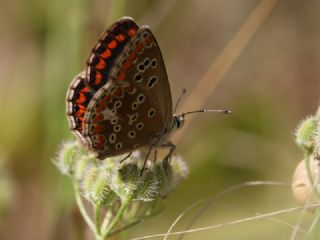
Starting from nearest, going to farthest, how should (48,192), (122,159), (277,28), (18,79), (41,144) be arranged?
(122,159) → (48,192) → (41,144) → (18,79) → (277,28)

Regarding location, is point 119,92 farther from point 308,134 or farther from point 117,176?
point 308,134

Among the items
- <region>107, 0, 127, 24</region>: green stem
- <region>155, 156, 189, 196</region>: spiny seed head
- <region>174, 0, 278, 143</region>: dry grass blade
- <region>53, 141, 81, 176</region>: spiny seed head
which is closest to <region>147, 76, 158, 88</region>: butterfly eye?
<region>155, 156, 189, 196</region>: spiny seed head

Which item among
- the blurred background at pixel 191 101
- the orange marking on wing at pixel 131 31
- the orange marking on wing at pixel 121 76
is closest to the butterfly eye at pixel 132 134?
the orange marking on wing at pixel 121 76

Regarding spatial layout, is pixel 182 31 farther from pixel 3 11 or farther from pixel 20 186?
pixel 20 186

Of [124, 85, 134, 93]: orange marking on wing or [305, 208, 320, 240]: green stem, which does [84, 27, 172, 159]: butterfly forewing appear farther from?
[305, 208, 320, 240]: green stem

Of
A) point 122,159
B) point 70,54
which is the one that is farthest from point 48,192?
point 122,159

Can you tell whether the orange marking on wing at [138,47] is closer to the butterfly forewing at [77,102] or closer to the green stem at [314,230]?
the butterfly forewing at [77,102]

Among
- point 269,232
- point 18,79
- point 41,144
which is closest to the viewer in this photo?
point 269,232
